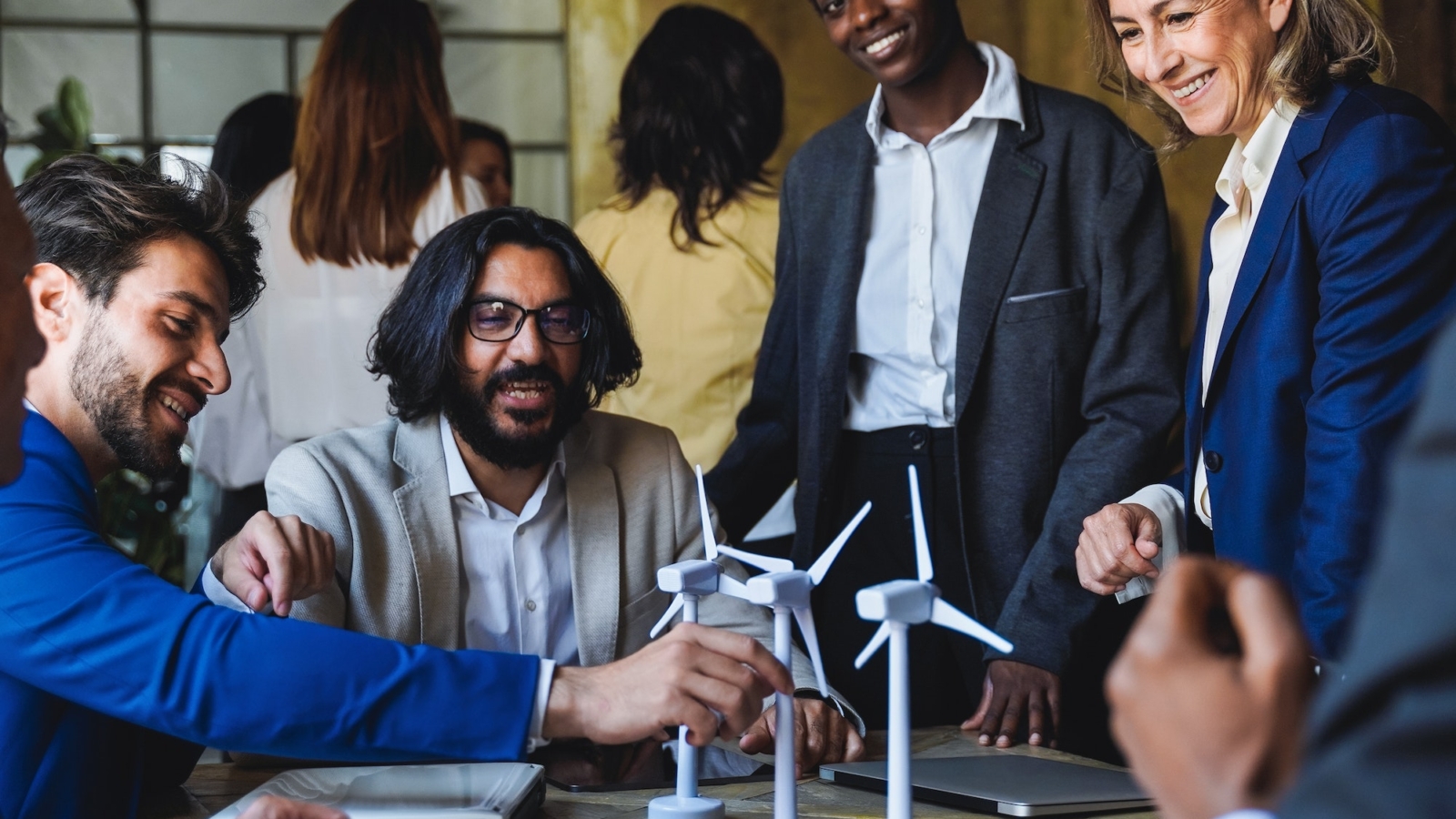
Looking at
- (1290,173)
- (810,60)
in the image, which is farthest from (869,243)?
(810,60)

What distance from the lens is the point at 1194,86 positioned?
228cm

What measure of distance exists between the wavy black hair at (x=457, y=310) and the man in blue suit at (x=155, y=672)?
68 cm

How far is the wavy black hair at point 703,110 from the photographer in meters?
3.41

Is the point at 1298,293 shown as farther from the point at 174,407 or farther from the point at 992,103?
the point at 174,407

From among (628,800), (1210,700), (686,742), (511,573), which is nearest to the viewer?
(1210,700)

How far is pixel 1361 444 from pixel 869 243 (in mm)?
1448

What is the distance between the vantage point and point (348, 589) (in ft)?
8.04

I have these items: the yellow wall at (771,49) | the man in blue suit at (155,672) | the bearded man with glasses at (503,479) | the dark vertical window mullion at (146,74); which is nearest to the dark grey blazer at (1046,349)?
the bearded man with glasses at (503,479)

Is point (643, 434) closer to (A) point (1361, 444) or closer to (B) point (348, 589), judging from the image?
(B) point (348, 589)

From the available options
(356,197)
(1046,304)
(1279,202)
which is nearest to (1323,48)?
(1279,202)

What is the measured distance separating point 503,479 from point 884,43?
1.30 meters

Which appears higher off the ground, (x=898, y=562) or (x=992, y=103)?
(x=992, y=103)

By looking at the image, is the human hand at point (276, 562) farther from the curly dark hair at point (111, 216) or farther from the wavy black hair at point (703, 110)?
the wavy black hair at point (703, 110)

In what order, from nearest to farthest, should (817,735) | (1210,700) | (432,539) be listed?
(1210,700)
(817,735)
(432,539)
